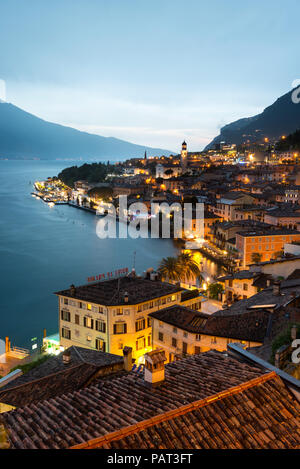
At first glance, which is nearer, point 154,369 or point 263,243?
point 154,369

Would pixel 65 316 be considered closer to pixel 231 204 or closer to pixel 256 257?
pixel 256 257

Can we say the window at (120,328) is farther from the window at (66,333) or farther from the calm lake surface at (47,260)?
the calm lake surface at (47,260)

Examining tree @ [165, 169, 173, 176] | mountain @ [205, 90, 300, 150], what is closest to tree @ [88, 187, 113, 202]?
tree @ [165, 169, 173, 176]

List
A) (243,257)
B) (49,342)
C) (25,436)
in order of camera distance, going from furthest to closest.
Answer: (243,257)
(49,342)
(25,436)

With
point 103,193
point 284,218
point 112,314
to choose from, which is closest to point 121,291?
point 112,314

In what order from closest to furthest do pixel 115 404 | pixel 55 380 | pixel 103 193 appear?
pixel 115 404 < pixel 55 380 < pixel 103 193

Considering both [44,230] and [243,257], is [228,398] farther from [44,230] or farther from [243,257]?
[44,230]

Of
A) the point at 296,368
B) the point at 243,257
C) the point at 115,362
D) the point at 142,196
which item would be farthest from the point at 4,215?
the point at 296,368
